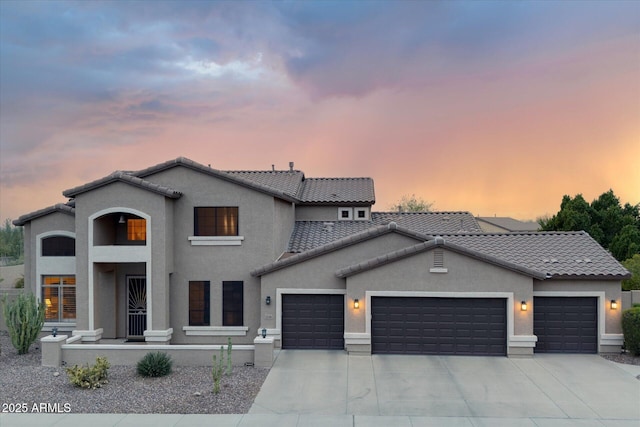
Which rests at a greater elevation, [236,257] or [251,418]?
[236,257]

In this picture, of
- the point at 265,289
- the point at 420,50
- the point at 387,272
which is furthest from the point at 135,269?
the point at 420,50

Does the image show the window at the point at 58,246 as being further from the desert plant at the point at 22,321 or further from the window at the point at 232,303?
the window at the point at 232,303

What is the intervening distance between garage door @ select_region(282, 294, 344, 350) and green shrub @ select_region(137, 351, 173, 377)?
166 inches

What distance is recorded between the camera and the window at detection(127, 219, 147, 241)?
1733 cm

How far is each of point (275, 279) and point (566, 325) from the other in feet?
32.8

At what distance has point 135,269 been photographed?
17219 millimetres

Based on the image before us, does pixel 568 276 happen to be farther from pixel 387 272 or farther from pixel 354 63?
pixel 354 63

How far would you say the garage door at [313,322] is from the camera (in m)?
15.5

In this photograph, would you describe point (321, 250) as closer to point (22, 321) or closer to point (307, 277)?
point (307, 277)

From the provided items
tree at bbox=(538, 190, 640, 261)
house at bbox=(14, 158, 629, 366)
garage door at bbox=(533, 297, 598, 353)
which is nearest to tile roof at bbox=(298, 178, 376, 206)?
house at bbox=(14, 158, 629, 366)

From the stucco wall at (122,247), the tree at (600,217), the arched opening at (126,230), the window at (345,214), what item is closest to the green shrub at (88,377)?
the stucco wall at (122,247)

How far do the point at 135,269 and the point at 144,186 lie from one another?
3.55m

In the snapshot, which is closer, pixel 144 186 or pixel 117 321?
pixel 144 186

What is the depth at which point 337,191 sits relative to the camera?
73.6 feet
